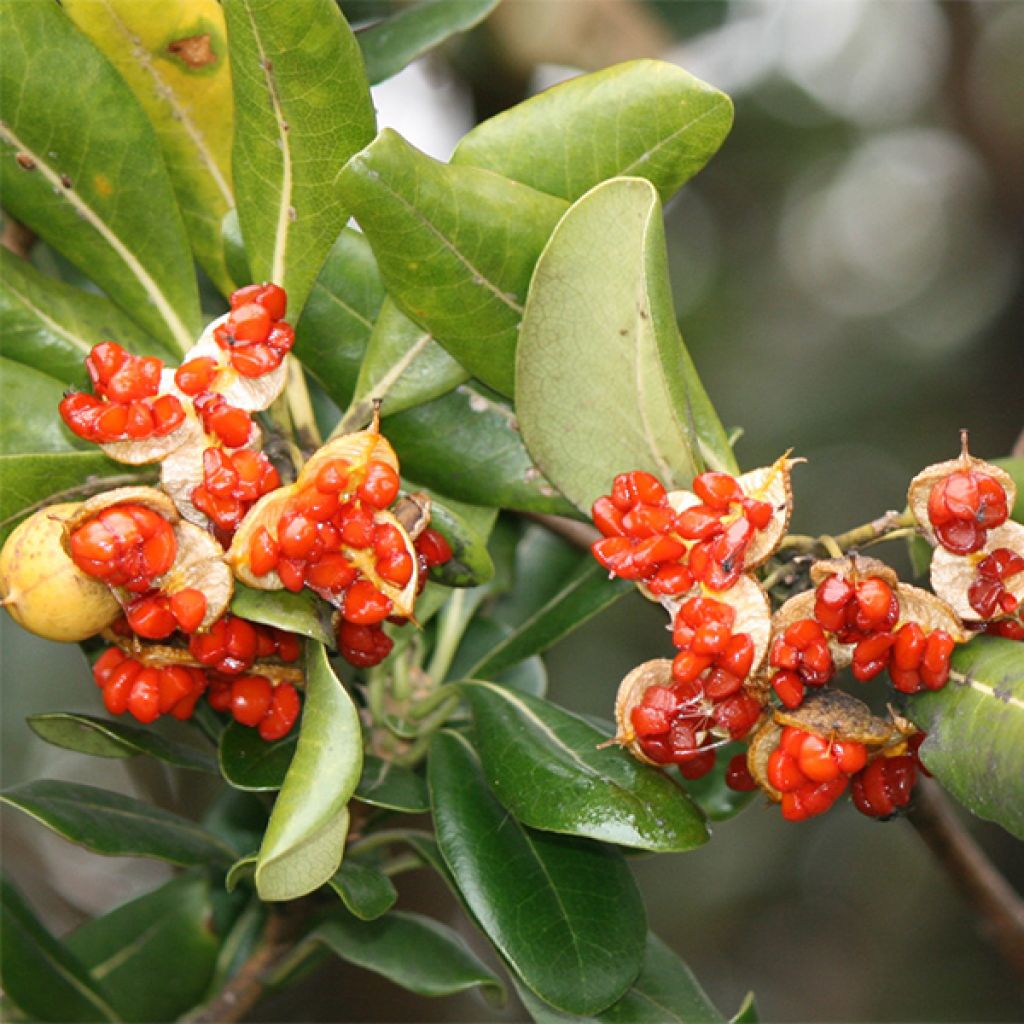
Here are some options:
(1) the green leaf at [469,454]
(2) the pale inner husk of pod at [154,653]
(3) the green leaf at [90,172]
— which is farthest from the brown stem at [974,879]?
(3) the green leaf at [90,172]

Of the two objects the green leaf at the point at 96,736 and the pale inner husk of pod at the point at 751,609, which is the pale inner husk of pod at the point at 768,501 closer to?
the pale inner husk of pod at the point at 751,609

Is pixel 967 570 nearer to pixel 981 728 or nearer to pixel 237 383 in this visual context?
pixel 981 728

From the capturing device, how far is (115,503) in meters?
1.25

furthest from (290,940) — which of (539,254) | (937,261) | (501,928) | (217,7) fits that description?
(937,261)

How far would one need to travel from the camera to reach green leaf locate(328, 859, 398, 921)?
137cm

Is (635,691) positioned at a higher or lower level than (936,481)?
lower

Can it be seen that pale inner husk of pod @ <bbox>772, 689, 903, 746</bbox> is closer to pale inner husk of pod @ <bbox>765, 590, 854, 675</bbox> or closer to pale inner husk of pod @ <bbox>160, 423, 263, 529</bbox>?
pale inner husk of pod @ <bbox>765, 590, 854, 675</bbox>

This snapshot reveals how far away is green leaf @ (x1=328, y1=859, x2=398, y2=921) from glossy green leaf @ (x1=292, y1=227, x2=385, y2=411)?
55 centimetres

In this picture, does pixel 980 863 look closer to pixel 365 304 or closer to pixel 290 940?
pixel 290 940

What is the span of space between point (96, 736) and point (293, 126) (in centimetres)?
74

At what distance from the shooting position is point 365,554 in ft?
4.17

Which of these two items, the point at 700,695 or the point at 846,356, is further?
the point at 846,356

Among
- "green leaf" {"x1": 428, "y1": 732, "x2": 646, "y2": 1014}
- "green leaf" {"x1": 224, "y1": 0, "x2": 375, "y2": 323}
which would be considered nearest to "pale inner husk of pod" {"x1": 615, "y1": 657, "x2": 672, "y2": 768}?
"green leaf" {"x1": 428, "y1": 732, "x2": 646, "y2": 1014}

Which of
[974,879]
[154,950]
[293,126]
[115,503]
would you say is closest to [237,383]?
[115,503]
